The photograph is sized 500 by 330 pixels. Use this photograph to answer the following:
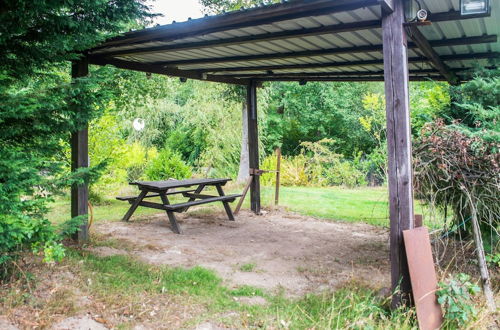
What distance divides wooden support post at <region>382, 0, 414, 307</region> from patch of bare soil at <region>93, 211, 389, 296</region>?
756 mm

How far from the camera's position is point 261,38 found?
4.74m

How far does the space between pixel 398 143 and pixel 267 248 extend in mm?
2835

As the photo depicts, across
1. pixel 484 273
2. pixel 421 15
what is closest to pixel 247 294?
pixel 484 273

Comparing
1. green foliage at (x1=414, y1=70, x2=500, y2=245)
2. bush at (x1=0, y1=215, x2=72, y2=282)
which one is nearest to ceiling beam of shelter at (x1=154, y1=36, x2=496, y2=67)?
green foliage at (x1=414, y1=70, x2=500, y2=245)

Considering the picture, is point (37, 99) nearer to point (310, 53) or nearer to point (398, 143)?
point (398, 143)

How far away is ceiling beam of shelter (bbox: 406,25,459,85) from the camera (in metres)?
4.25

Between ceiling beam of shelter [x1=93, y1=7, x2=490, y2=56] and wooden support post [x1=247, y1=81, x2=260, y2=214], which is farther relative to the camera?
wooden support post [x1=247, y1=81, x2=260, y2=214]

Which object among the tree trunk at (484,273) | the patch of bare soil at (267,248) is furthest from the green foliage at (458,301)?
the patch of bare soil at (267,248)

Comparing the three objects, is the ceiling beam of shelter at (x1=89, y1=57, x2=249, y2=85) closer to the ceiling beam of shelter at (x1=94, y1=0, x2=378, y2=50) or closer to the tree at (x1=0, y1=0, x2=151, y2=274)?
the ceiling beam of shelter at (x1=94, y1=0, x2=378, y2=50)

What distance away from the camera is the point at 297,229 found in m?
7.11

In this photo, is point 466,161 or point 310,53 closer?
A: point 466,161

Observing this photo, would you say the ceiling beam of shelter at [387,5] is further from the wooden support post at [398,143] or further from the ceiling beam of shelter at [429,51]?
the ceiling beam of shelter at [429,51]

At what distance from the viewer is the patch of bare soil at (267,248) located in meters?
4.60

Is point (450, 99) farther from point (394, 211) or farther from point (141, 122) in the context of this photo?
point (141, 122)
